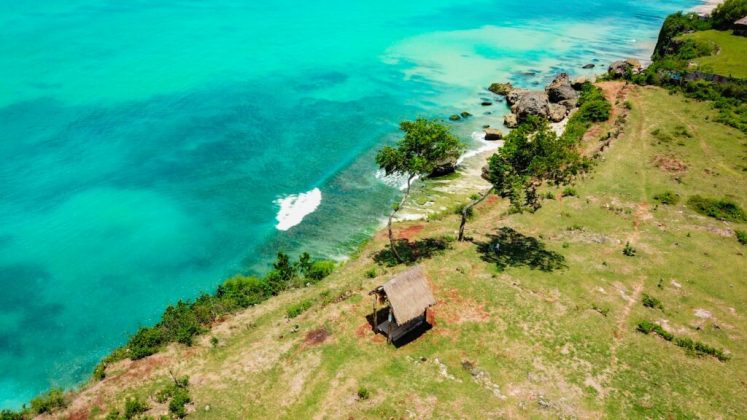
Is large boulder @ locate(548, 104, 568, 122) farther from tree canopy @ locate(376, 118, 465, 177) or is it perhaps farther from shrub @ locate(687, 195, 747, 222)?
tree canopy @ locate(376, 118, 465, 177)

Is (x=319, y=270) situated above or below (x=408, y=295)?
below

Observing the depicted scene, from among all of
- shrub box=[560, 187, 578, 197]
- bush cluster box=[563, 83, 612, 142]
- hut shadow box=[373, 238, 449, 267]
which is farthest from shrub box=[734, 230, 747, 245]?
hut shadow box=[373, 238, 449, 267]

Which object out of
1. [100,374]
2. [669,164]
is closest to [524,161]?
[669,164]

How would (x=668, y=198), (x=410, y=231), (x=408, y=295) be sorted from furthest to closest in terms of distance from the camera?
(x=668, y=198) → (x=410, y=231) → (x=408, y=295)

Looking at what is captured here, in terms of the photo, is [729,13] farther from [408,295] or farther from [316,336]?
[316,336]

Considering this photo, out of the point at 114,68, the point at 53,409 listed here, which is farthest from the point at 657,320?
the point at 114,68
